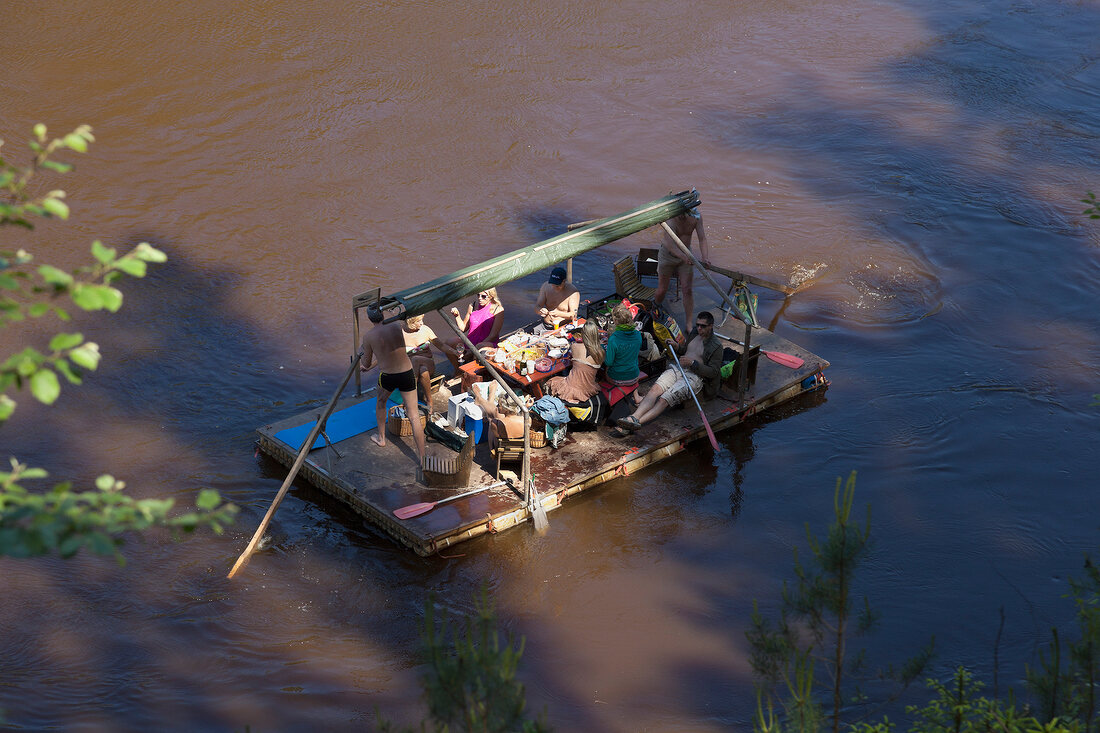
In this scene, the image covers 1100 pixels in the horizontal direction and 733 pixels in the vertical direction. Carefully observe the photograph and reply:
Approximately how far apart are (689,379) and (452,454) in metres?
2.73

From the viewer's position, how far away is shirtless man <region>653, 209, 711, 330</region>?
12031 millimetres

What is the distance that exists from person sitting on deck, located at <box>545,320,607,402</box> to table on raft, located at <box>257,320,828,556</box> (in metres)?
0.48

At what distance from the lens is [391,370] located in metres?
9.87

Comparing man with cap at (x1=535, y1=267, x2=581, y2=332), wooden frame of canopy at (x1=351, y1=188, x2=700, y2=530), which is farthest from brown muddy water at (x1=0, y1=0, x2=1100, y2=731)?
man with cap at (x1=535, y1=267, x2=581, y2=332)

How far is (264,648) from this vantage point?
8.66 metres

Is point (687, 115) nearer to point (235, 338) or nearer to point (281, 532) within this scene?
point (235, 338)

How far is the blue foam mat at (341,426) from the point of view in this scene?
34.1ft

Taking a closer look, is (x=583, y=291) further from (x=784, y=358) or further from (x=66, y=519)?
(x=66, y=519)

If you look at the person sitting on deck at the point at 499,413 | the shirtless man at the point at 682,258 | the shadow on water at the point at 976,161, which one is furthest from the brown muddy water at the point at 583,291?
the shirtless man at the point at 682,258

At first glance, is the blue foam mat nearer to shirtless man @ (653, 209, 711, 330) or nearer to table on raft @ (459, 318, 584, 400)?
table on raft @ (459, 318, 584, 400)

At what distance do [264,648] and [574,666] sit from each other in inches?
105

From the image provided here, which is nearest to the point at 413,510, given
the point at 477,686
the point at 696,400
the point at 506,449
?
the point at 506,449

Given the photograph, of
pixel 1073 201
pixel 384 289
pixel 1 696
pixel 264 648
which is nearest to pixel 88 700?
pixel 1 696

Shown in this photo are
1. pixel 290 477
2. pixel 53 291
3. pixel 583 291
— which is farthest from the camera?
pixel 583 291
